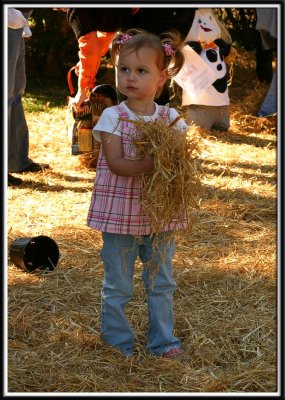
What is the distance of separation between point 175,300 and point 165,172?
1.13m

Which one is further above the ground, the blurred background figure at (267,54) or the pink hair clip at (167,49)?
the blurred background figure at (267,54)

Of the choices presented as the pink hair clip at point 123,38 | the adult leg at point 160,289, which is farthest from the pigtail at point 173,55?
the adult leg at point 160,289

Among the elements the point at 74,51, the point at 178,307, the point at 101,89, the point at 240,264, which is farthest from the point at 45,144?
the point at 178,307

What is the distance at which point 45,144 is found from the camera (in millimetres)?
7633

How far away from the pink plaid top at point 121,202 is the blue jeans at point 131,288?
6 cm

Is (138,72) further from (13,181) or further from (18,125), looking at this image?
(18,125)

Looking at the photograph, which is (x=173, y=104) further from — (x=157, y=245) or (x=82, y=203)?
(x=157, y=245)

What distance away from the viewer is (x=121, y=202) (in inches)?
127

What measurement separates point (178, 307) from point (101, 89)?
10.1 ft

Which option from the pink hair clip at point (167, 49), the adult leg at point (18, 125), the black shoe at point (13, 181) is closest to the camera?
the pink hair clip at point (167, 49)

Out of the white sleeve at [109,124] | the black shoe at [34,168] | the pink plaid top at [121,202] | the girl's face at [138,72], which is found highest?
the girl's face at [138,72]

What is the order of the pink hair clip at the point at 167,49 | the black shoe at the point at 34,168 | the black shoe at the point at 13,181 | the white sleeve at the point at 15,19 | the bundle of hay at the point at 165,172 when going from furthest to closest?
1. the black shoe at the point at 34,168
2. the black shoe at the point at 13,181
3. the white sleeve at the point at 15,19
4. the pink hair clip at the point at 167,49
5. the bundle of hay at the point at 165,172

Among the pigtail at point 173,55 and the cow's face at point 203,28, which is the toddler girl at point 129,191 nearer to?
the pigtail at point 173,55

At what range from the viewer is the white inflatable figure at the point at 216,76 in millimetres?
7986
